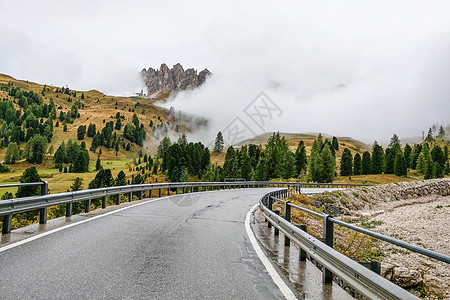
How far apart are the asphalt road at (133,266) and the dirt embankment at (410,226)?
159 inches

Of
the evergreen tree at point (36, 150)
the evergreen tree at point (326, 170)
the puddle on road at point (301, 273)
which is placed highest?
the evergreen tree at point (36, 150)

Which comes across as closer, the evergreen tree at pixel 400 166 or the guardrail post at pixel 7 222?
the guardrail post at pixel 7 222

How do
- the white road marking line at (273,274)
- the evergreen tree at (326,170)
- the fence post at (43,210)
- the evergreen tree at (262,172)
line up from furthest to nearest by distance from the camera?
the evergreen tree at (326,170), the evergreen tree at (262,172), the fence post at (43,210), the white road marking line at (273,274)

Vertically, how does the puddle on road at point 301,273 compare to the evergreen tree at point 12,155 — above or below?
below

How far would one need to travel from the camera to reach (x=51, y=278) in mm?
4105

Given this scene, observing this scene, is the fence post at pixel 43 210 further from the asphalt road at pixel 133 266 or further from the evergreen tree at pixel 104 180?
the evergreen tree at pixel 104 180

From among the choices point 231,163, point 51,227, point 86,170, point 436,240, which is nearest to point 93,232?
point 51,227

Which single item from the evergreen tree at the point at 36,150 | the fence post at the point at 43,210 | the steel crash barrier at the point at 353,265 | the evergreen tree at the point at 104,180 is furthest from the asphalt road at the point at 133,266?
the evergreen tree at the point at 36,150

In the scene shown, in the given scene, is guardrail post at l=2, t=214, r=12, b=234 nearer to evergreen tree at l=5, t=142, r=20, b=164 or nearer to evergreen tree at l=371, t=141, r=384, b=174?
evergreen tree at l=371, t=141, r=384, b=174

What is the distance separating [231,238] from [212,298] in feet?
13.3

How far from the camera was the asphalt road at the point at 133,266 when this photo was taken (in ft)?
12.4

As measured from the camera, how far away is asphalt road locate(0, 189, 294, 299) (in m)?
3.78

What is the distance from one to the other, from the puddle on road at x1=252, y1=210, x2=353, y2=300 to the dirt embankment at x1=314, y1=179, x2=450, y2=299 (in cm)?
247

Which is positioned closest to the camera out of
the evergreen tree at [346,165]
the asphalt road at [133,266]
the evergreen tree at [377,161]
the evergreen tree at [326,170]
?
the asphalt road at [133,266]
